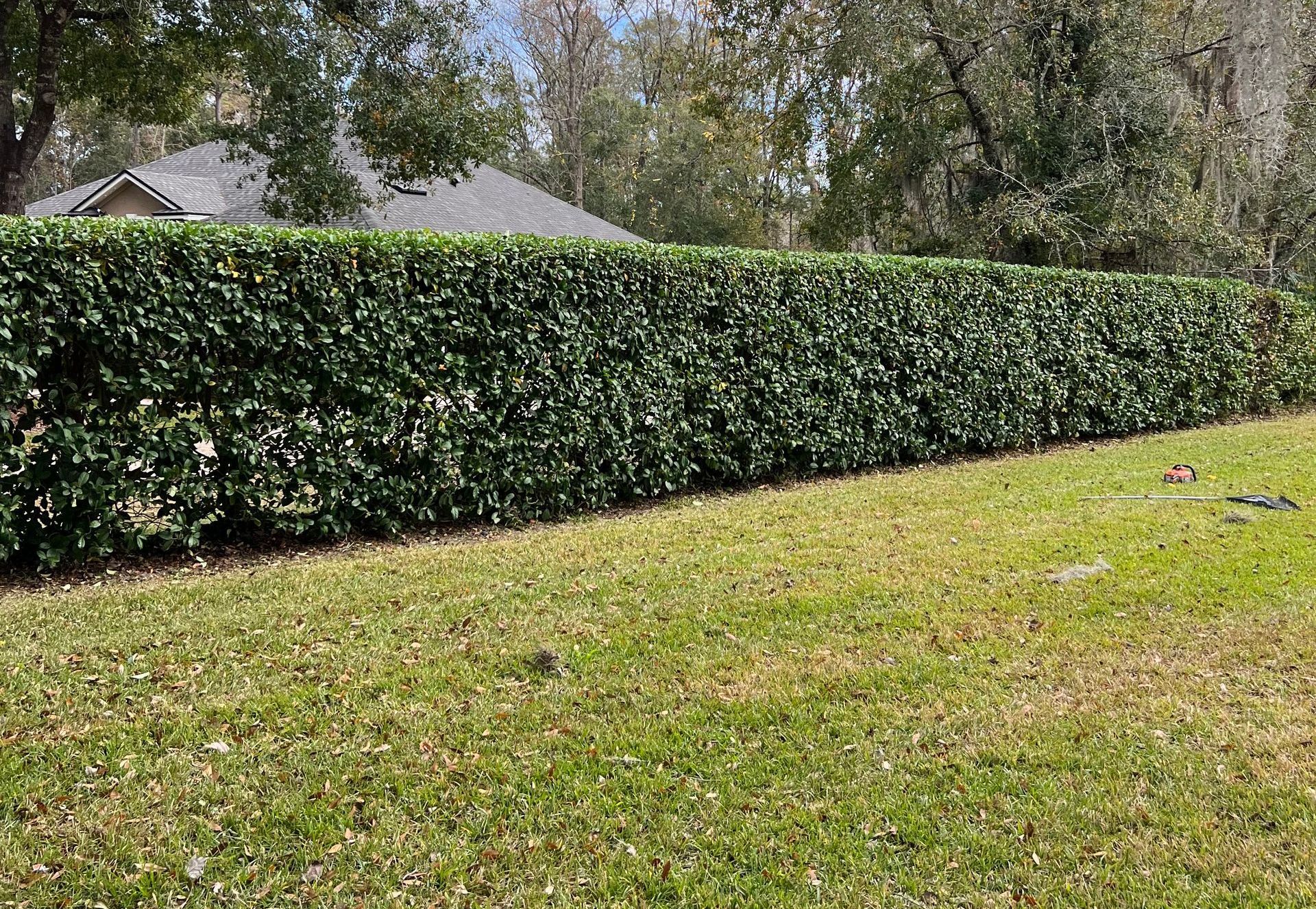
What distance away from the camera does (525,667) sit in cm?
336

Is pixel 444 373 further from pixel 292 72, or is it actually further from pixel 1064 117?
pixel 1064 117

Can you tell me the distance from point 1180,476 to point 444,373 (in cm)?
609

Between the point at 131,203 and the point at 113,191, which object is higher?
the point at 113,191

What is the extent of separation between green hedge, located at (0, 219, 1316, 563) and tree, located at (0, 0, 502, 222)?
236 inches

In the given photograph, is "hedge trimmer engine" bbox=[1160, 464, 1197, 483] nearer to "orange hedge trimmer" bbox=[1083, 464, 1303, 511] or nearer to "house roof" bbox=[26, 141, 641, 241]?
"orange hedge trimmer" bbox=[1083, 464, 1303, 511]

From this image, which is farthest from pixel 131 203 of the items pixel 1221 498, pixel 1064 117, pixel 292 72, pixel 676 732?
pixel 1221 498

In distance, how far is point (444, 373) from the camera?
559 centimetres

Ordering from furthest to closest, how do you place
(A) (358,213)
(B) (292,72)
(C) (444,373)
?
1. (A) (358,213)
2. (B) (292,72)
3. (C) (444,373)

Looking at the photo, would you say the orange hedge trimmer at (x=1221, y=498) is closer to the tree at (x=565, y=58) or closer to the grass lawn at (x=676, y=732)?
the grass lawn at (x=676, y=732)

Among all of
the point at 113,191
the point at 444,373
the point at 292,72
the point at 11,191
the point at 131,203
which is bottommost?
the point at 444,373

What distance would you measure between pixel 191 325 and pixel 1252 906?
5176mm

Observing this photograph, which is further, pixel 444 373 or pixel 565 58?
pixel 565 58

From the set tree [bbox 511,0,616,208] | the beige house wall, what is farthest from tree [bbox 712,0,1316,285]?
tree [bbox 511,0,616,208]

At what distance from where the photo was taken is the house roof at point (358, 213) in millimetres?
14391
